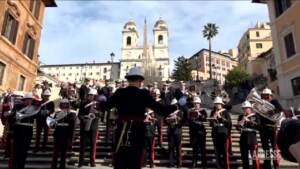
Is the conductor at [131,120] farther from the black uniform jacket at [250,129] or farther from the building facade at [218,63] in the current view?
the building facade at [218,63]

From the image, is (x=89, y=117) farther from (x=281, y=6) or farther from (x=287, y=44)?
(x=281, y=6)

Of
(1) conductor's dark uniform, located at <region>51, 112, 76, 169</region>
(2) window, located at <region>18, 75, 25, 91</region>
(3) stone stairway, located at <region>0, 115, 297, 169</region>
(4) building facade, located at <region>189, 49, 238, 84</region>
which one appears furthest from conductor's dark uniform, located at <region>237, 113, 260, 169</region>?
(4) building facade, located at <region>189, 49, 238, 84</region>

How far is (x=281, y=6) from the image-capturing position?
78.4 feet

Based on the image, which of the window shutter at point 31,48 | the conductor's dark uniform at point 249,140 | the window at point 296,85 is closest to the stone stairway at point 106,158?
the conductor's dark uniform at point 249,140

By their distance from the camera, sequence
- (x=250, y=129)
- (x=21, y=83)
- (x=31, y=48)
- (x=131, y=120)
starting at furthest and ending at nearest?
(x=31, y=48), (x=21, y=83), (x=250, y=129), (x=131, y=120)

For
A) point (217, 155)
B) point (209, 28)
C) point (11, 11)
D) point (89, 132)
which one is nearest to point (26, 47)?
point (11, 11)

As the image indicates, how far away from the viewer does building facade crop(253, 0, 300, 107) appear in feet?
69.0

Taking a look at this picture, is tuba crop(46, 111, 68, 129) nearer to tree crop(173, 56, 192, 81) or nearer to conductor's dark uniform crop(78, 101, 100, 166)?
conductor's dark uniform crop(78, 101, 100, 166)

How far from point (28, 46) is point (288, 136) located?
25.2 meters

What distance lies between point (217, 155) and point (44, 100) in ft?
21.4

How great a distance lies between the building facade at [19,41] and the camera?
A: 19625 mm

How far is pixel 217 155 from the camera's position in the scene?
8914 millimetres

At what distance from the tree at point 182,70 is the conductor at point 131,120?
6705 centimetres

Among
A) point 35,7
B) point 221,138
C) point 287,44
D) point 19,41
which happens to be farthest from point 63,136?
point 35,7
